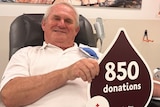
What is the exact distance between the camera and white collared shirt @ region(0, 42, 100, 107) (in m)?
1.23

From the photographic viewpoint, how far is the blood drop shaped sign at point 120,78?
95cm

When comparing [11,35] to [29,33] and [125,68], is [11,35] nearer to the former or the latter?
[29,33]

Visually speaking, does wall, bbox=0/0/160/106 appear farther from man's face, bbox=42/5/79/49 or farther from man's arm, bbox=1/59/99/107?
man's arm, bbox=1/59/99/107

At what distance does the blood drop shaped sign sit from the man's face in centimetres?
58

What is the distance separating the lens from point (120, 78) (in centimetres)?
95

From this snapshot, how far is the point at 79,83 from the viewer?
1.30m

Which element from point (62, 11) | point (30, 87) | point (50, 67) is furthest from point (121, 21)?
point (30, 87)

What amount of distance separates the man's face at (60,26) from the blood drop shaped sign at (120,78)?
1.90 feet

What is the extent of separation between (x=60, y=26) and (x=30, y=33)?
218 mm

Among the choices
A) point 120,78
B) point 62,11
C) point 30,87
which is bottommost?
point 30,87

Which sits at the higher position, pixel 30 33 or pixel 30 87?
pixel 30 33

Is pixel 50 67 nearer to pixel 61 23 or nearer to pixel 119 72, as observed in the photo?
pixel 61 23

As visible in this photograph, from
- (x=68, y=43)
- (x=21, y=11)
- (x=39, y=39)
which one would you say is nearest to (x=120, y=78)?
(x=68, y=43)

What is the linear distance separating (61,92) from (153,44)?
1406 millimetres
